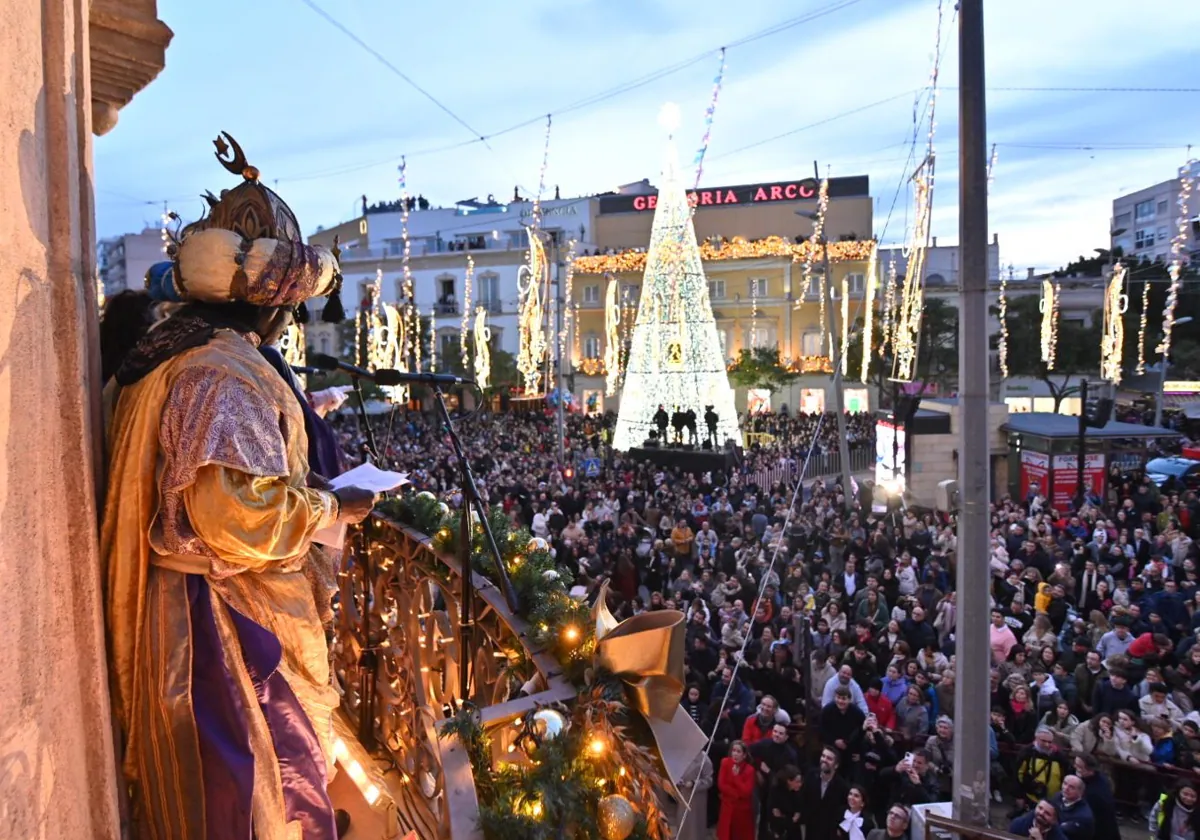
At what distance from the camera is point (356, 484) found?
6.96 feet

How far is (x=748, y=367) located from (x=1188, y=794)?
32743 millimetres

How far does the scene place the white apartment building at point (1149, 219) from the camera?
4462 centimetres

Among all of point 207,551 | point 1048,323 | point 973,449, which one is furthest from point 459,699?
point 1048,323

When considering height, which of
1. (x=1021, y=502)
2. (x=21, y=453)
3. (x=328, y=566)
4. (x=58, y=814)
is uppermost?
(x=21, y=453)

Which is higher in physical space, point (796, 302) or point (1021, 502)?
point (796, 302)

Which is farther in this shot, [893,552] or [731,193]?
[731,193]

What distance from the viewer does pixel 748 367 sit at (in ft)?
122

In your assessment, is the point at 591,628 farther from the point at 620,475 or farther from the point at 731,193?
the point at 731,193

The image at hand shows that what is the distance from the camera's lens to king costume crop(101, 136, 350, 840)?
180 centimetres

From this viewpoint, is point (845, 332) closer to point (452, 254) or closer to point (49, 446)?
point (49, 446)

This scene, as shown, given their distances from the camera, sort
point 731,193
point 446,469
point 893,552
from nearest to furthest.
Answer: point 893,552
point 446,469
point 731,193

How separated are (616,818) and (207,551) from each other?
108 cm

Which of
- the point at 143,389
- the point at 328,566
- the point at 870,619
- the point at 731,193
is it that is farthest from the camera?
the point at 731,193

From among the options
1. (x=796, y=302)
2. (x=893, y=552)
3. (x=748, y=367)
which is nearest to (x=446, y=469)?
(x=893, y=552)
